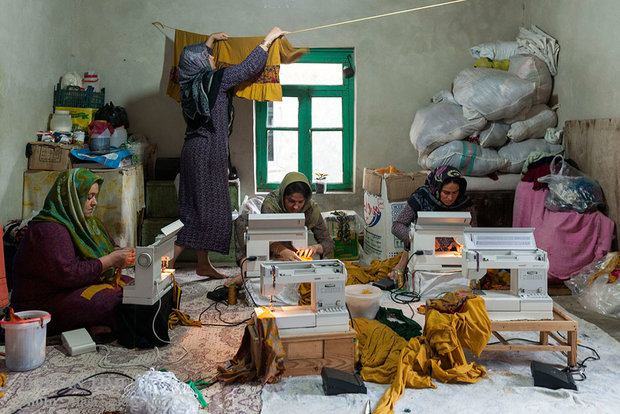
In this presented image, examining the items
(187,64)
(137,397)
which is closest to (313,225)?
(187,64)

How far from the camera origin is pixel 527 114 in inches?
231

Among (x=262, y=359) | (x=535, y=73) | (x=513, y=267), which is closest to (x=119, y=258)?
(x=262, y=359)

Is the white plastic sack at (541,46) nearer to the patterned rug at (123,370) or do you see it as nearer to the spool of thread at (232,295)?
the spool of thread at (232,295)

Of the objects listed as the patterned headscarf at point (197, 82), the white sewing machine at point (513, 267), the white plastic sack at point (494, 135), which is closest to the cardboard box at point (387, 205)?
the white plastic sack at point (494, 135)

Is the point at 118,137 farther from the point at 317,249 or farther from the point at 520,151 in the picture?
the point at 520,151

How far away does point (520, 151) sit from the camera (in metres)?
5.68

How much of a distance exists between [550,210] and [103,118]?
419 centimetres

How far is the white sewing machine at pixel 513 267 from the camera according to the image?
335 cm

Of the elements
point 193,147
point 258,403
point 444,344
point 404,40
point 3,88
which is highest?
point 404,40

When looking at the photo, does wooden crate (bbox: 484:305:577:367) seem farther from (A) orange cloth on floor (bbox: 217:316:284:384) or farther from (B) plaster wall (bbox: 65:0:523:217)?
(B) plaster wall (bbox: 65:0:523:217)

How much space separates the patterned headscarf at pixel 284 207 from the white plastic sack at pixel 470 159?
1.51 meters

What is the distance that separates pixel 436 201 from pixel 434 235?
44cm

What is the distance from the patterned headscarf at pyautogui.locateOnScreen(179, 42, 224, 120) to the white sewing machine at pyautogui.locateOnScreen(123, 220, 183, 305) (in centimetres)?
159

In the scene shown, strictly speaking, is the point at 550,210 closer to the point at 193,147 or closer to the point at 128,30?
the point at 193,147
